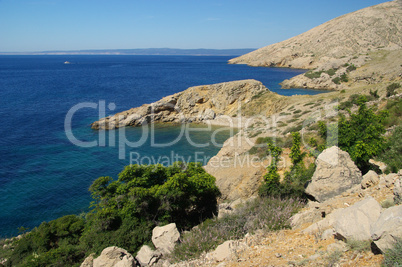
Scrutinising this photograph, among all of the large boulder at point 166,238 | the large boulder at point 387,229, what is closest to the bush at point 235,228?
the large boulder at point 166,238

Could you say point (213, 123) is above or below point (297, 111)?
below

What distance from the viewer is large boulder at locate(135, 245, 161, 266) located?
12023 mm

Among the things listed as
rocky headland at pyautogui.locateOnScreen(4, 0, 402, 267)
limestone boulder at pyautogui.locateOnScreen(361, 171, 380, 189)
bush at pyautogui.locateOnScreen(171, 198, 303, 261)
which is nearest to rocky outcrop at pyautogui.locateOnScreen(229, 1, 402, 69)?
rocky headland at pyautogui.locateOnScreen(4, 0, 402, 267)

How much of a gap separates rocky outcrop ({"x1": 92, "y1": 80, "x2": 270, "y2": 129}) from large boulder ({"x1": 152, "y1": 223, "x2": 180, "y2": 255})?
3427cm

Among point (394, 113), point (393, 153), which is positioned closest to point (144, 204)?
point (393, 153)

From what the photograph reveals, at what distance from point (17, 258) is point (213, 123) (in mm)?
33948

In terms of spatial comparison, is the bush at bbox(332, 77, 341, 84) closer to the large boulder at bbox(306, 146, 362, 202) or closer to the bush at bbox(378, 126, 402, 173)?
the bush at bbox(378, 126, 402, 173)

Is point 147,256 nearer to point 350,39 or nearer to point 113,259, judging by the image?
point 113,259

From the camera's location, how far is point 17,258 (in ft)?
46.8

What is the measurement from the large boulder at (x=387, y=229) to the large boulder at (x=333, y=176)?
6.44m

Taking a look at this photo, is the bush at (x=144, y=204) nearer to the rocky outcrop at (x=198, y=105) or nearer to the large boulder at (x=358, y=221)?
the large boulder at (x=358, y=221)

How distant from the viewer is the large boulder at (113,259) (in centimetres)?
1160

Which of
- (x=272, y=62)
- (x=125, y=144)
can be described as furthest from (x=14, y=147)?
(x=272, y=62)

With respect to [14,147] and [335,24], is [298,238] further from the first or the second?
[335,24]
